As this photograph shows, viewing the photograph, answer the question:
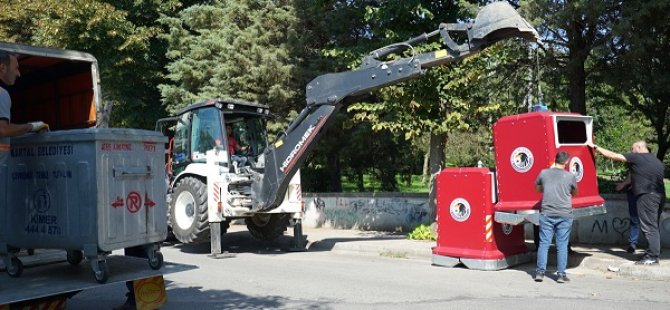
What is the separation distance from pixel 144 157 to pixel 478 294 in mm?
4352

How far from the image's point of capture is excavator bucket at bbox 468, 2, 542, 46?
8633 mm

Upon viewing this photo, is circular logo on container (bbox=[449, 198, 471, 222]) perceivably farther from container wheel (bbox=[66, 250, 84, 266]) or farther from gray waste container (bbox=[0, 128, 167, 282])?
container wheel (bbox=[66, 250, 84, 266])

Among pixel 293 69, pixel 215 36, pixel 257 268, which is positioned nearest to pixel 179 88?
pixel 215 36

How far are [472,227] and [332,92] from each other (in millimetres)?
3372

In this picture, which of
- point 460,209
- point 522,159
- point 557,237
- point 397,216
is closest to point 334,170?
point 397,216

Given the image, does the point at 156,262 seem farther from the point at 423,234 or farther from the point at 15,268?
the point at 423,234

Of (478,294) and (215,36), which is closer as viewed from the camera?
(478,294)

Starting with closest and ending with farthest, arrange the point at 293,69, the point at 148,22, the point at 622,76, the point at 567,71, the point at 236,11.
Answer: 1. the point at 622,76
2. the point at 567,71
3. the point at 293,69
4. the point at 236,11
5. the point at 148,22

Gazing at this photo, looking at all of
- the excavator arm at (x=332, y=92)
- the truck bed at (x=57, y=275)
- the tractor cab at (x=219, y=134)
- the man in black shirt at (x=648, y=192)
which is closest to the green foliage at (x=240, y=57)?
the tractor cab at (x=219, y=134)

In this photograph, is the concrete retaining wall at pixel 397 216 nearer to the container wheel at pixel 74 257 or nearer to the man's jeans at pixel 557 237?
the man's jeans at pixel 557 237

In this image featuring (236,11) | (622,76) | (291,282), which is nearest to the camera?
(291,282)

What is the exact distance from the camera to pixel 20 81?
24.8ft

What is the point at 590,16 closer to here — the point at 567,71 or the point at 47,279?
the point at 567,71

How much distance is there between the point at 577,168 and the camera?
29.9ft
